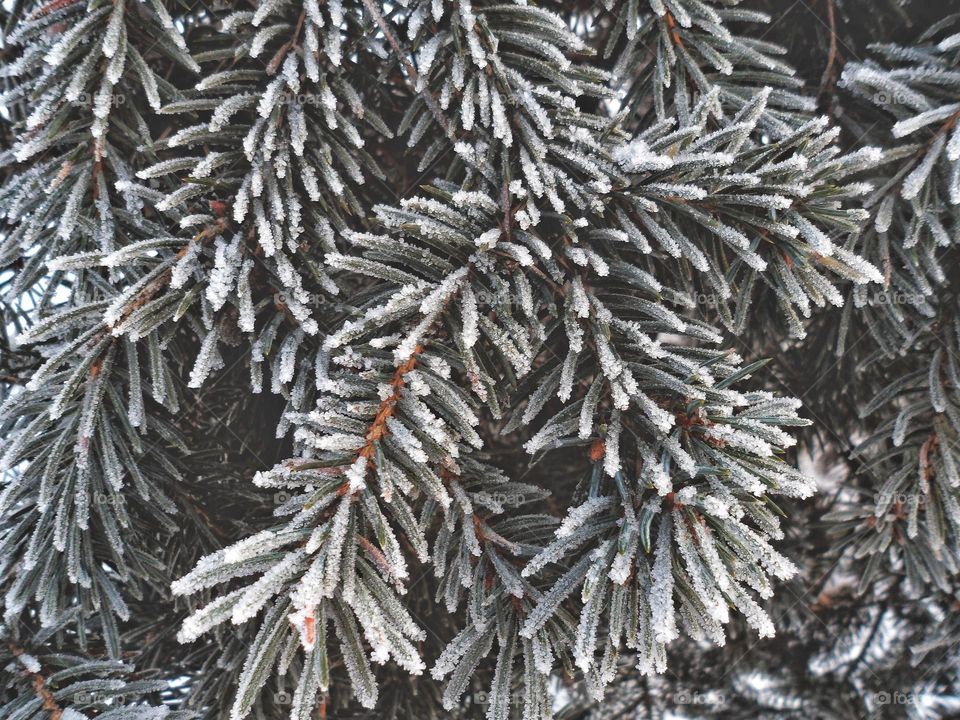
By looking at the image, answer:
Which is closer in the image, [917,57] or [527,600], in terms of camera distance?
[527,600]

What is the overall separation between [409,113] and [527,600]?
61 cm

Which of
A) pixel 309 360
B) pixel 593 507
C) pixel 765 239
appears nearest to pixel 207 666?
pixel 309 360

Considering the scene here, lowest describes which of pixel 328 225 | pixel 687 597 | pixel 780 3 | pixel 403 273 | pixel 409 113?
pixel 687 597

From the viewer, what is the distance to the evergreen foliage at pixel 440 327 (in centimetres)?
68

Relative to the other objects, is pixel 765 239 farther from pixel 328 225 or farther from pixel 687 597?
pixel 328 225

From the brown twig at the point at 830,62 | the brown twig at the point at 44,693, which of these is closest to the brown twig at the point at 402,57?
the brown twig at the point at 830,62

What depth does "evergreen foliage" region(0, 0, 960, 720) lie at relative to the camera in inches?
26.7

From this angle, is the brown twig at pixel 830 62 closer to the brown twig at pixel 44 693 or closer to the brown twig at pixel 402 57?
the brown twig at pixel 402 57

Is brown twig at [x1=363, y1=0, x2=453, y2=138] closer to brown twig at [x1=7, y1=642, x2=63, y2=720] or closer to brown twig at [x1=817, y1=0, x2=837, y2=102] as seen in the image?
brown twig at [x1=817, y1=0, x2=837, y2=102]

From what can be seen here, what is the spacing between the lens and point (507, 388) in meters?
0.86

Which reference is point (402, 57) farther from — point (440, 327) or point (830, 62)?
point (830, 62)

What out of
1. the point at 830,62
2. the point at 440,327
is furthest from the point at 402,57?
the point at 830,62

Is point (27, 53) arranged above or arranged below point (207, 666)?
above

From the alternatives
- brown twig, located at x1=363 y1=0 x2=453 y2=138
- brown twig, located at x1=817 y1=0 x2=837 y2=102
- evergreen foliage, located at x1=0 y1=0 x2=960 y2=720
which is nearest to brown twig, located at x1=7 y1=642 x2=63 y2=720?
evergreen foliage, located at x1=0 y1=0 x2=960 y2=720
